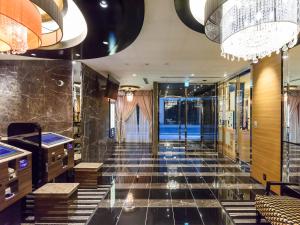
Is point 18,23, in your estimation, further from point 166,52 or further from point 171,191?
point 171,191

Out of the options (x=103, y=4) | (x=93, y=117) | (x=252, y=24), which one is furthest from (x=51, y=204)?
(x=93, y=117)

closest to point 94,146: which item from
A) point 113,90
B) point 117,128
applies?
point 113,90

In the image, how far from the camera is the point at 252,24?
2268 mm

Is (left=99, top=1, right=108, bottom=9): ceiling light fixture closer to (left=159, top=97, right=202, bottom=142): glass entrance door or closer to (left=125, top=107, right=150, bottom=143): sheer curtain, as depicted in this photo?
(left=159, top=97, right=202, bottom=142): glass entrance door

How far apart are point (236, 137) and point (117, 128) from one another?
6.72 metres

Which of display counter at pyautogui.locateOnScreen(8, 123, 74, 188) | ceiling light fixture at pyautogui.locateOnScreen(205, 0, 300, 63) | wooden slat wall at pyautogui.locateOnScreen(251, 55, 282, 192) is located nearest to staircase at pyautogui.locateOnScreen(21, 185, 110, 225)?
display counter at pyautogui.locateOnScreen(8, 123, 74, 188)

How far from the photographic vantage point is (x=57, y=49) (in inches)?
193

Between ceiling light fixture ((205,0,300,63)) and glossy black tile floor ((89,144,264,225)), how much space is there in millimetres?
2444

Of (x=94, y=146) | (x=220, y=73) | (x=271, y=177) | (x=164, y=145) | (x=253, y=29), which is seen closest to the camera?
(x=253, y=29)

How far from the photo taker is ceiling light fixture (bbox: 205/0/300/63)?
7.19ft

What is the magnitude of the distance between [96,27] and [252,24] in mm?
2219

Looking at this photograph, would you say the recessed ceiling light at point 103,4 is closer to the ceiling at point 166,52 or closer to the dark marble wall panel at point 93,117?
the ceiling at point 166,52

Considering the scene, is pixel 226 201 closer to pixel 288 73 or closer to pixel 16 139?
pixel 288 73

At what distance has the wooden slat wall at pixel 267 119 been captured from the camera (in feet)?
14.8
